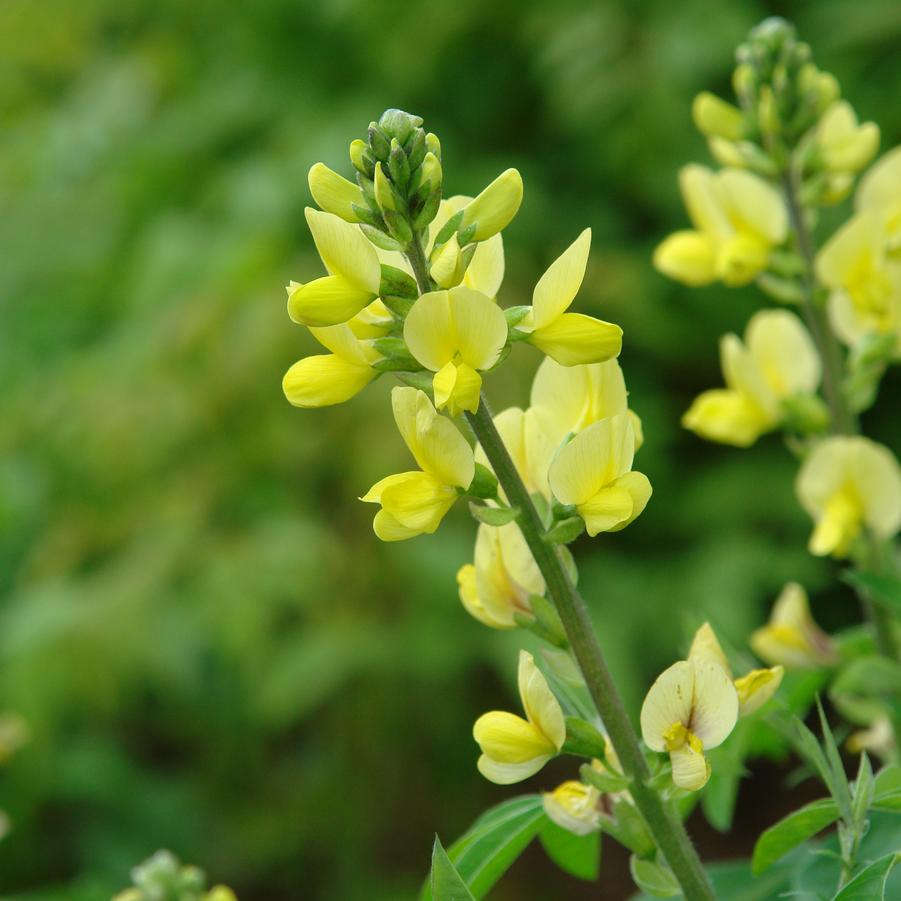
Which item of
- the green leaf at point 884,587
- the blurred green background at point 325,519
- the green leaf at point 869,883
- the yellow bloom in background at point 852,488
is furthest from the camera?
the blurred green background at point 325,519

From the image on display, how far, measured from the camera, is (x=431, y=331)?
39 centimetres

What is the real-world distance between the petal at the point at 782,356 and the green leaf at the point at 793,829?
0.98ft

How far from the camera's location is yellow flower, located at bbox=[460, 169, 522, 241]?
406 mm

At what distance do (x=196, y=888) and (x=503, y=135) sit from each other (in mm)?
2055

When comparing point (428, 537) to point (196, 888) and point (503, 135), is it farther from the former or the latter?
point (196, 888)

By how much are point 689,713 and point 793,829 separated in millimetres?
73

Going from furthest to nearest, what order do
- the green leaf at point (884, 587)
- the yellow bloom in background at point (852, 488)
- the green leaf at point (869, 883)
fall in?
the yellow bloom in background at point (852, 488)
the green leaf at point (884, 587)
the green leaf at point (869, 883)

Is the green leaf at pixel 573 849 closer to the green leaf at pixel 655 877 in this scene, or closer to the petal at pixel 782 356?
the green leaf at pixel 655 877

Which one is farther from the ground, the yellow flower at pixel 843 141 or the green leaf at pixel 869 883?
the yellow flower at pixel 843 141

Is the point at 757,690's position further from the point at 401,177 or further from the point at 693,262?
the point at 693,262

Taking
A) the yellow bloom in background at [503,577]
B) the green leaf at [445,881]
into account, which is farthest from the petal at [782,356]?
the green leaf at [445,881]

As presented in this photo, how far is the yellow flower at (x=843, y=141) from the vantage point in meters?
0.64

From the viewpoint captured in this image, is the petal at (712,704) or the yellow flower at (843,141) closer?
the petal at (712,704)

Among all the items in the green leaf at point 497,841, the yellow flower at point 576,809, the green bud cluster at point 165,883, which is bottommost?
the green leaf at point 497,841
